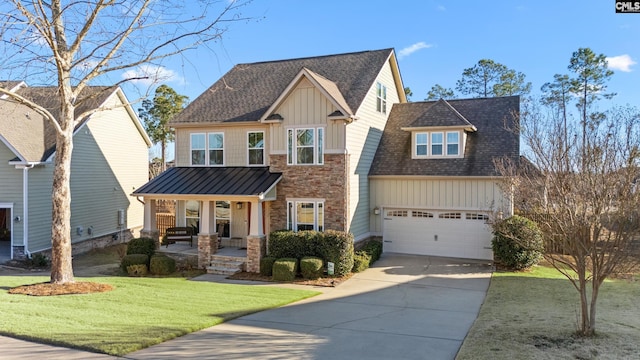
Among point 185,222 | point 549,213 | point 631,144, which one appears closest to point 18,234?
point 185,222

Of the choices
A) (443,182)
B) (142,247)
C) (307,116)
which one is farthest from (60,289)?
(443,182)

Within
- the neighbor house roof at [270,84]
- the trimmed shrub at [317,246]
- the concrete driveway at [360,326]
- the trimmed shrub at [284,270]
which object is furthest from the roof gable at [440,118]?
the trimmed shrub at [284,270]

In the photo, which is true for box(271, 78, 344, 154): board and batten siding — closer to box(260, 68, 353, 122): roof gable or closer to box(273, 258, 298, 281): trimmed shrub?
box(260, 68, 353, 122): roof gable

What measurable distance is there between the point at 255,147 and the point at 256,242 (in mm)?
4880

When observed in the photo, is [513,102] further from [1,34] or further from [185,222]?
[1,34]

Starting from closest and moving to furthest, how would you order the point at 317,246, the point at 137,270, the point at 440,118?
the point at 317,246, the point at 137,270, the point at 440,118

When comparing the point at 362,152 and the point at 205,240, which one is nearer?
the point at 205,240

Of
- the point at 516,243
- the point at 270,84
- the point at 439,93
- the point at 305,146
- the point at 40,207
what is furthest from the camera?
the point at 439,93

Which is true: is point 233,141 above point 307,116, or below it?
below

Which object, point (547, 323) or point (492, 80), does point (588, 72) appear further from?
point (547, 323)

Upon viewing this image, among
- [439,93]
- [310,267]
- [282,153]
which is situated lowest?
[310,267]

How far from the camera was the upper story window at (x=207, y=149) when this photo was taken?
20266 mm

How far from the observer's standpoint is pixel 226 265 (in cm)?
1728

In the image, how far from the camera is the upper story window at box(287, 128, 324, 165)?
57.8 ft
